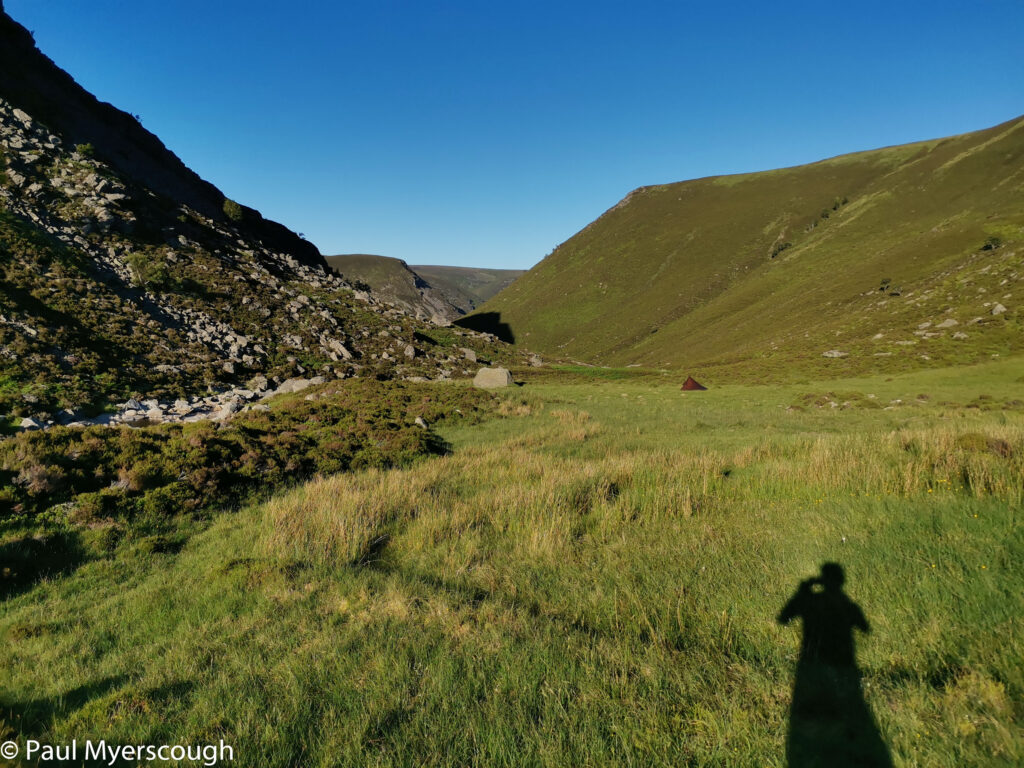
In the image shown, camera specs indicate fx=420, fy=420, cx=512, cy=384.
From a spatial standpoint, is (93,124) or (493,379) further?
(93,124)

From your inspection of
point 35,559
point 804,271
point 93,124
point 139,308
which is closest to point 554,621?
point 35,559

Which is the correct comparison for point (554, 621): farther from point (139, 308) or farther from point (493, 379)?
point (139, 308)

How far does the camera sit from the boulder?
3548 centimetres

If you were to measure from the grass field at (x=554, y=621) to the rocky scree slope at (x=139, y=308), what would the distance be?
16.6m

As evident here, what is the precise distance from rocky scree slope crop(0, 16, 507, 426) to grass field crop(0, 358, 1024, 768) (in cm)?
1663

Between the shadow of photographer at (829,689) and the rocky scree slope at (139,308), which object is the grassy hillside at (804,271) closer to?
the shadow of photographer at (829,689)

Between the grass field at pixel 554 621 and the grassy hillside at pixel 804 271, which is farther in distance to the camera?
the grassy hillside at pixel 804 271

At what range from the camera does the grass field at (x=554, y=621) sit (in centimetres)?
→ 338

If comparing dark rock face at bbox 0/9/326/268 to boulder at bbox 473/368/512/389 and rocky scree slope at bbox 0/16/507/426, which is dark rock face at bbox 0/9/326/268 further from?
boulder at bbox 473/368/512/389

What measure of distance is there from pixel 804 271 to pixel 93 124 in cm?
11090

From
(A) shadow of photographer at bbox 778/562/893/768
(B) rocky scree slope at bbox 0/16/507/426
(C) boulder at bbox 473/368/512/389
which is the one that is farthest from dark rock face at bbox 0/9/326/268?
(A) shadow of photographer at bbox 778/562/893/768

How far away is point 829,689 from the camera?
372cm

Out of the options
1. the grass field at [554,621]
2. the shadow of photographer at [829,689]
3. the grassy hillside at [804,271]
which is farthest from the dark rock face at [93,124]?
the grassy hillside at [804,271]

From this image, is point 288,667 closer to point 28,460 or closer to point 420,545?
point 420,545
